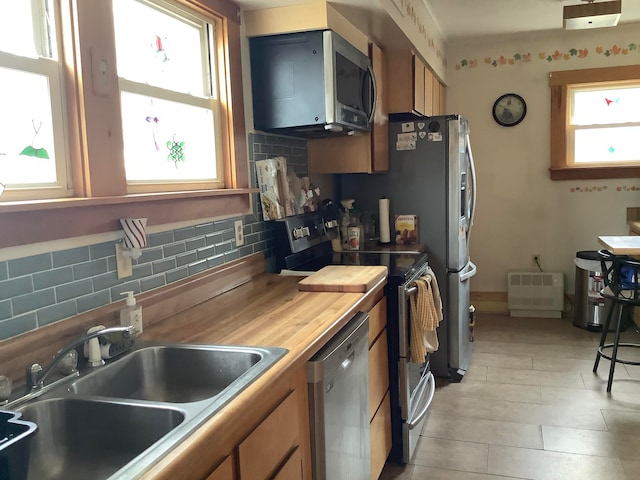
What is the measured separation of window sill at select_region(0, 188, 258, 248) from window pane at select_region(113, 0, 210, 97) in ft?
1.36

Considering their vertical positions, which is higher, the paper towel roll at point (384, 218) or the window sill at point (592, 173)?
the window sill at point (592, 173)

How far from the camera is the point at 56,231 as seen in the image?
144 cm

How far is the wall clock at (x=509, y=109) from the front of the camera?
193 inches

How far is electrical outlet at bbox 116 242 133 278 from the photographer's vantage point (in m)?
1.69

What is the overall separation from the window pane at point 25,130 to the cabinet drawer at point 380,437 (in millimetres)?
1518

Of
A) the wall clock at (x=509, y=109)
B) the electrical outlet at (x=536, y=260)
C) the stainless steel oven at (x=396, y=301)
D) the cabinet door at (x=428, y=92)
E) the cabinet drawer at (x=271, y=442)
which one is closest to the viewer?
the cabinet drawer at (x=271, y=442)

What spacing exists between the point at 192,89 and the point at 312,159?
3.87ft

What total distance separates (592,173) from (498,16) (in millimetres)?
1569

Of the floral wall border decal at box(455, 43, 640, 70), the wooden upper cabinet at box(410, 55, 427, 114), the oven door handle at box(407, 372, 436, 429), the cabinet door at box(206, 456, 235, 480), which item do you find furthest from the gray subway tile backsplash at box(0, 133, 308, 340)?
the floral wall border decal at box(455, 43, 640, 70)

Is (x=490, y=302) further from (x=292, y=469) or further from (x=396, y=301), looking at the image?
(x=292, y=469)

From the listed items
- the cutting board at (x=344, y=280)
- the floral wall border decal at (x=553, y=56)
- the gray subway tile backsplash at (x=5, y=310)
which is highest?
the floral wall border decal at (x=553, y=56)

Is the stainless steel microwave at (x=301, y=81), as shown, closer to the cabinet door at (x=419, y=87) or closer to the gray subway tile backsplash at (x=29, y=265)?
the cabinet door at (x=419, y=87)

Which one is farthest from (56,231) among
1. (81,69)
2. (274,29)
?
(274,29)

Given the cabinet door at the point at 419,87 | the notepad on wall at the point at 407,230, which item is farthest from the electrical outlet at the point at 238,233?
the cabinet door at the point at 419,87
